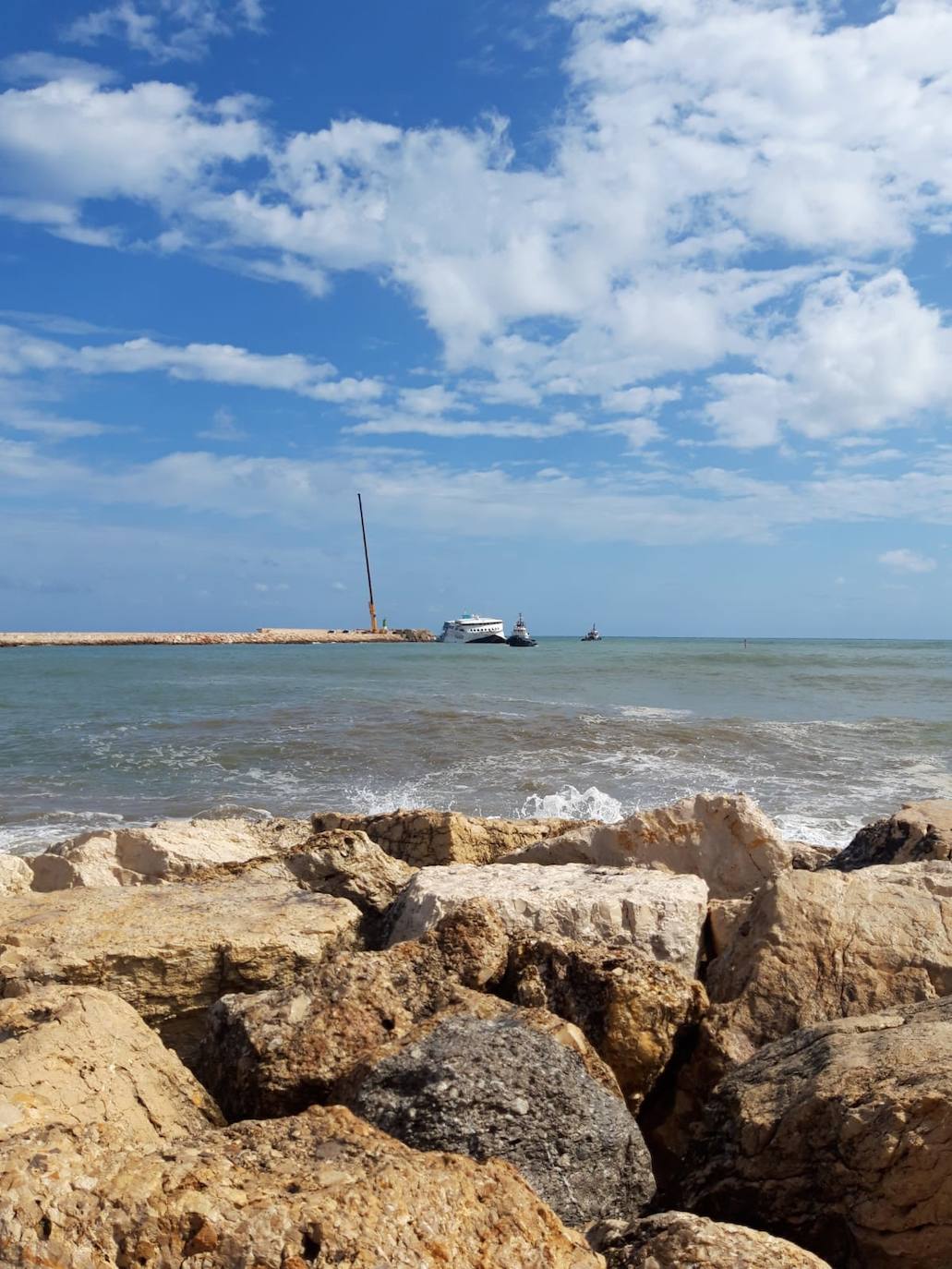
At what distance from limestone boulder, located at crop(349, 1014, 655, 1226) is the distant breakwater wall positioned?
8542 centimetres

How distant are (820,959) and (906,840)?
2.13m

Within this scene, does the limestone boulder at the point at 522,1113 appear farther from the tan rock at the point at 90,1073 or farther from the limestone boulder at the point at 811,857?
the limestone boulder at the point at 811,857

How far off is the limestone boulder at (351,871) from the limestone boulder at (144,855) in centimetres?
60

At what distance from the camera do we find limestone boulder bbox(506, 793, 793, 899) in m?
6.17

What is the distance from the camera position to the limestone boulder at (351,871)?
5.20 meters

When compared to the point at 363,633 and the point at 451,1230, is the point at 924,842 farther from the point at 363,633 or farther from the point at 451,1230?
the point at 363,633

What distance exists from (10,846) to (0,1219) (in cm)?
917

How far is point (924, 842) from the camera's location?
546 cm

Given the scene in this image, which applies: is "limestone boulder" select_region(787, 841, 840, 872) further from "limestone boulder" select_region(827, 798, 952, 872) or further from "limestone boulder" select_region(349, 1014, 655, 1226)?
"limestone boulder" select_region(349, 1014, 655, 1226)

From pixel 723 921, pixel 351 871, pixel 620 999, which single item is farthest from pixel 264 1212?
pixel 351 871

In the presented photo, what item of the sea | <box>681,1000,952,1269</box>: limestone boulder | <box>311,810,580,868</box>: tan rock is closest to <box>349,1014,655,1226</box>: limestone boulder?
<box>681,1000,952,1269</box>: limestone boulder

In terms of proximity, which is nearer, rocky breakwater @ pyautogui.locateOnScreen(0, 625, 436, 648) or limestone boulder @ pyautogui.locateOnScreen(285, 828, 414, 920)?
limestone boulder @ pyautogui.locateOnScreen(285, 828, 414, 920)

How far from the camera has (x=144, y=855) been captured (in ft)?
22.4

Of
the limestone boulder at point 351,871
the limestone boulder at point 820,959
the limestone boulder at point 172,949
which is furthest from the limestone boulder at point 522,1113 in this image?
the limestone boulder at point 351,871
